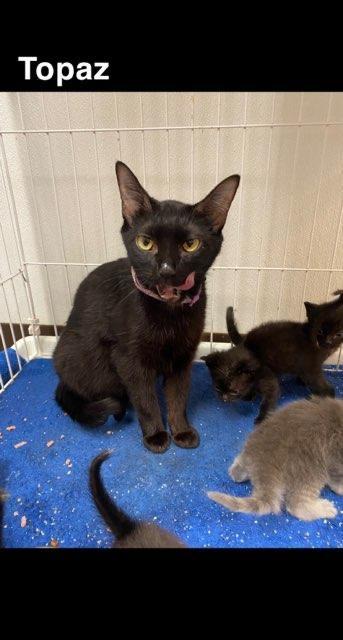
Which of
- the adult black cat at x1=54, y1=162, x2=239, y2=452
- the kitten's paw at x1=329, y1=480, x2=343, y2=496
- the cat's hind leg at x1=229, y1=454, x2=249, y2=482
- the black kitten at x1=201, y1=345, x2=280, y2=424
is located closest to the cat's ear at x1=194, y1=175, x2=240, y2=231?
the adult black cat at x1=54, y1=162, x2=239, y2=452

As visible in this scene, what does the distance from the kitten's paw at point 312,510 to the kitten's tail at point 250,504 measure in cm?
4

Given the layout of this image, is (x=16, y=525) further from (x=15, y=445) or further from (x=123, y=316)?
(x=123, y=316)

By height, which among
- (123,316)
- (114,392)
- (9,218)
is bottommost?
(114,392)

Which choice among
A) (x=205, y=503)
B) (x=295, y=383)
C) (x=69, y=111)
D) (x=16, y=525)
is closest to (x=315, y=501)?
(x=205, y=503)

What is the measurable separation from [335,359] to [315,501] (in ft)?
2.34

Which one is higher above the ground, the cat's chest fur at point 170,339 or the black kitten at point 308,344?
the cat's chest fur at point 170,339

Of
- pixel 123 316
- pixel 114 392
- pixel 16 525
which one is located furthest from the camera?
pixel 114 392

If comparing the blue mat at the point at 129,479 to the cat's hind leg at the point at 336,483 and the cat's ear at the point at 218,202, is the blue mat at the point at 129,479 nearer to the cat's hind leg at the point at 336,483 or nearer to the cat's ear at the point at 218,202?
the cat's hind leg at the point at 336,483

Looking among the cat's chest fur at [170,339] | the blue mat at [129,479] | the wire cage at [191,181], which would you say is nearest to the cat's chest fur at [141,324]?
the cat's chest fur at [170,339]

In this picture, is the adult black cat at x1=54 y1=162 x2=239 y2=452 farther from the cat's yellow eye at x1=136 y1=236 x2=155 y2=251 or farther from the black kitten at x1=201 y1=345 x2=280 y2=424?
the black kitten at x1=201 y1=345 x2=280 y2=424

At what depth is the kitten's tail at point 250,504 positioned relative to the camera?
0.79 meters

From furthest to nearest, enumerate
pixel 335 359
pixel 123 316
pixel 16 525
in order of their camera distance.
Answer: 1. pixel 335 359
2. pixel 123 316
3. pixel 16 525

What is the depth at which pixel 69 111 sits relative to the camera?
51.1 inches

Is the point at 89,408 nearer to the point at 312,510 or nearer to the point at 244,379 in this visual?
the point at 244,379
